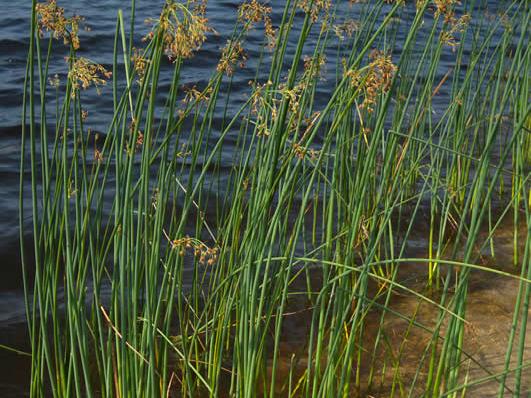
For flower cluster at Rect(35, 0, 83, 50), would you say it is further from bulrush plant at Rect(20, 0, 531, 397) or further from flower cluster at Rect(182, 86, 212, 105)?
flower cluster at Rect(182, 86, 212, 105)

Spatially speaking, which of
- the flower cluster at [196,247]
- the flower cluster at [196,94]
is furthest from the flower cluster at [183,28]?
the flower cluster at [196,247]

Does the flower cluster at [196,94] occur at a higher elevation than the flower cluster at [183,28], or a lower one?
lower

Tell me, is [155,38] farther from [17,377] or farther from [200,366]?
[17,377]

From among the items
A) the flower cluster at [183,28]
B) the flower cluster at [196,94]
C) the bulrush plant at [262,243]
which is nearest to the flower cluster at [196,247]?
the bulrush plant at [262,243]

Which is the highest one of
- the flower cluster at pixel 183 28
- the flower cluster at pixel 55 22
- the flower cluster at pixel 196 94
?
the flower cluster at pixel 183 28

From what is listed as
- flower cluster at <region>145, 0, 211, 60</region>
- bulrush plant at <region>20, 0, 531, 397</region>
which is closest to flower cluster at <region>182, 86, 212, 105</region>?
bulrush plant at <region>20, 0, 531, 397</region>

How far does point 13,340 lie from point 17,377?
246mm

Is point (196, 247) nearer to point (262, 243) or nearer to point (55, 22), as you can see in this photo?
point (262, 243)

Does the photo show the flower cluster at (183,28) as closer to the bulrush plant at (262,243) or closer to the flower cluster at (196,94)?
the bulrush plant at (262,243)

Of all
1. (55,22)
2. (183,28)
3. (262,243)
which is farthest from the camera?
(262,243)

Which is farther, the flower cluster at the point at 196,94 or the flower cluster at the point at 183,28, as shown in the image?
the flower cluster at the point at 196,94

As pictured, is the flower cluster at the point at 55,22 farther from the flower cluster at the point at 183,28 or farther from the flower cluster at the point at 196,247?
the flower cluster at the point at 196,247

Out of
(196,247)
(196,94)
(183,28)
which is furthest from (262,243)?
(183,28)

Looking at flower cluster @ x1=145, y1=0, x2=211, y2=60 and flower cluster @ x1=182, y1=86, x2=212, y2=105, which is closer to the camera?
flower cluster @ x1=145, y1=0, x2=211, y2=60
